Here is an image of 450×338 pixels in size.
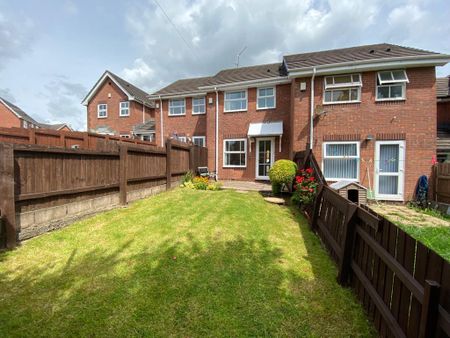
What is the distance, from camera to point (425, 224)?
22.1 feet

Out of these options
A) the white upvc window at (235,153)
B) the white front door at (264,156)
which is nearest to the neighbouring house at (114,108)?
the white upvc window at (235,153)

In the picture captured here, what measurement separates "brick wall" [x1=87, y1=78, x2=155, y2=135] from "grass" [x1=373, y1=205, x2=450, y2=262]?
19.6m

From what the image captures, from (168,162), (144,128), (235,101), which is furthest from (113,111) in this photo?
(168,162)

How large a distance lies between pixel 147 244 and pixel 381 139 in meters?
10.3

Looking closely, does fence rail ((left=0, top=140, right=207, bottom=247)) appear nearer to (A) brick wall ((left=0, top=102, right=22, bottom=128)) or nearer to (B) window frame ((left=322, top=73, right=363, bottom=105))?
(B) window frame ((left=322, top=73, right=363, bottom=105))

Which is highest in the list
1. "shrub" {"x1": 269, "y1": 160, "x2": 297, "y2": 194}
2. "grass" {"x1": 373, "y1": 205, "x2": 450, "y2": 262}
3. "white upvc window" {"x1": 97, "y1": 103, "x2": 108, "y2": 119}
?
"white upvc window" {"x1": 97, "y1": 103, "x2": 108, "y2": 119}

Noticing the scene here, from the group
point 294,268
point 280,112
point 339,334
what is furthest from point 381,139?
point 339,334

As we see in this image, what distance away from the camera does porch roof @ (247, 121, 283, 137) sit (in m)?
12.0

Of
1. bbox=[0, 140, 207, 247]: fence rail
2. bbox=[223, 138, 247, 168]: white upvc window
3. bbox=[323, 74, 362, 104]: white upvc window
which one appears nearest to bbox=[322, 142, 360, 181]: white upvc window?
bbox=[323, 74, 362, 104]: white upvc window

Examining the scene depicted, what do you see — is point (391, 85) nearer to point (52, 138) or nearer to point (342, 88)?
point (342, 88)

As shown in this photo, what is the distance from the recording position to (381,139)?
9727 mm

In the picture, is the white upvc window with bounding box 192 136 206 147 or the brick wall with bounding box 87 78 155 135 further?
the brick wall with bounding box 87 78 155 135

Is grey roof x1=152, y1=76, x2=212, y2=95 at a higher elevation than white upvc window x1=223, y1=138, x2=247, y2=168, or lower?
higher

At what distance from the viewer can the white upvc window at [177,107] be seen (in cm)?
1571
